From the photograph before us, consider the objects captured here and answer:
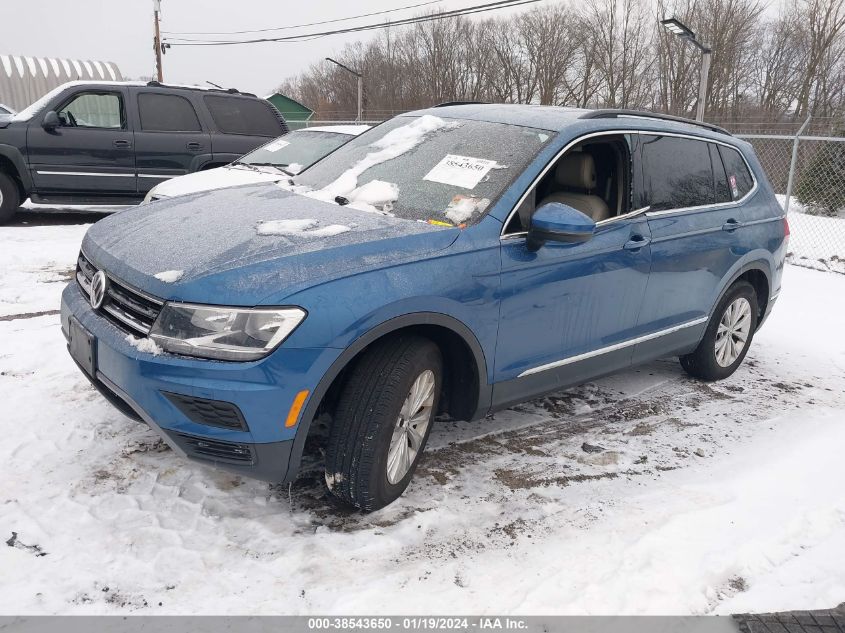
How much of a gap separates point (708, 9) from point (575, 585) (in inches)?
1355

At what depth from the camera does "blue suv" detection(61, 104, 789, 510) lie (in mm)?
2516

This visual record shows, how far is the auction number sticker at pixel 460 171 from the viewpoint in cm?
334

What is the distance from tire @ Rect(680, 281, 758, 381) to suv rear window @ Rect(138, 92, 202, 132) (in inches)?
296

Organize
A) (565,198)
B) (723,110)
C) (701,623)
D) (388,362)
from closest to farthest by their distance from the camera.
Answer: (701,623) → (388,362) → (565,198) → (723,110)

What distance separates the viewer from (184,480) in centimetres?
315

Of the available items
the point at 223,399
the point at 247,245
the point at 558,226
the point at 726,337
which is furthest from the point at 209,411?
the point at 726,337

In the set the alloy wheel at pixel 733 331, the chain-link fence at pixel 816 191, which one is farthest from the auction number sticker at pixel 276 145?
the alloy wheel at pixel 733 331

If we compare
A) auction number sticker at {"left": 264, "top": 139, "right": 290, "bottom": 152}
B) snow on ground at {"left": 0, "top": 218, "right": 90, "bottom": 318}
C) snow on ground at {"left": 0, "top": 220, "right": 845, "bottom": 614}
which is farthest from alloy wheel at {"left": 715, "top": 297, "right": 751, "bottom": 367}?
auction number sticker at {"left": 264, "top": 139, "right": 290, "bottom": 152}

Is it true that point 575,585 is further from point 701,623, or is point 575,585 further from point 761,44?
point 761,44

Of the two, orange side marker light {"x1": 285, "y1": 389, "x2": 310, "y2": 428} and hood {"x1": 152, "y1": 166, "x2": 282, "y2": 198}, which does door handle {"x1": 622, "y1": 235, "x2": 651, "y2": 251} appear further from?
hood {"x1": 152, "y1": 166, "x2": 282, "y2": 198}

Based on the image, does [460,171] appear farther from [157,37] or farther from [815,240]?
[157,37]

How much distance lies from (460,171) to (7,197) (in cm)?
786

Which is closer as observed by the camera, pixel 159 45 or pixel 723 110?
pixel 723 110

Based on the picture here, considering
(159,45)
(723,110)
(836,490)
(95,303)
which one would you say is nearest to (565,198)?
(836,490)
